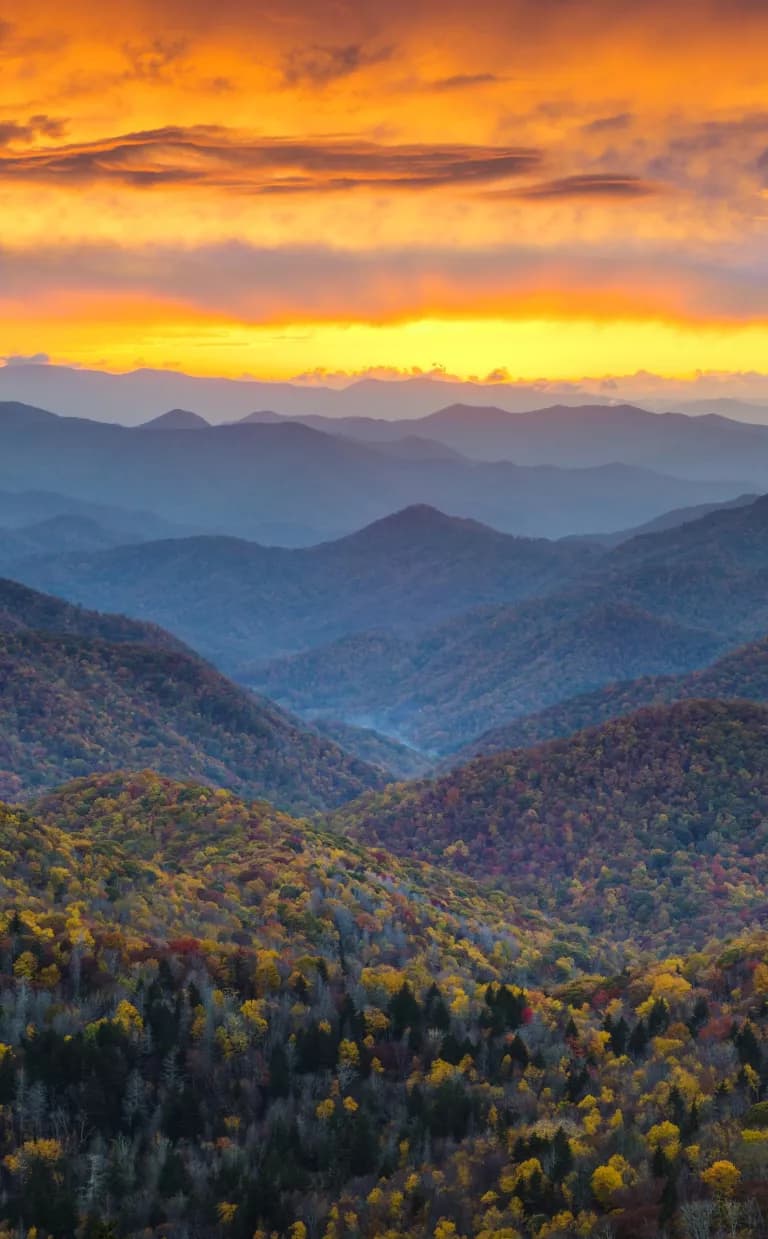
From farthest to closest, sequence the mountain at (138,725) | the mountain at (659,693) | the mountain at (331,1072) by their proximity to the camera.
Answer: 1. the mountain at (659,693)
2. the mountain at (138,725)
3. the mountain at (331,1072)

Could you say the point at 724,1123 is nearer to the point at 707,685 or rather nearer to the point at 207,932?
the point at 207,932

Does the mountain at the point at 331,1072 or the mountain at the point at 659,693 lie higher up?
the mountain at the point at 659,693

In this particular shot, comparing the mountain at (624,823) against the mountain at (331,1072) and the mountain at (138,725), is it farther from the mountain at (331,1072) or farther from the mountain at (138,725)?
the mountain at (331,1072)

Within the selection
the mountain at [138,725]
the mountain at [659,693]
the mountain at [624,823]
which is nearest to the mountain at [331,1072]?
the mountain at [624,823]

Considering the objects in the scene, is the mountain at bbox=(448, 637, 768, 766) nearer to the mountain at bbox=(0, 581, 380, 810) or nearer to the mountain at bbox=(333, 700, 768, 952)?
the mountain at bbox=(0, 581, 380, 810)

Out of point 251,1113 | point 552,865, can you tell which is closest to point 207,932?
point 251,1113

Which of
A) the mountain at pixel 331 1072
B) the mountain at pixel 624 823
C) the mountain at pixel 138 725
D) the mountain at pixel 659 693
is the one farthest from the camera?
the mountain at pixel 659 693

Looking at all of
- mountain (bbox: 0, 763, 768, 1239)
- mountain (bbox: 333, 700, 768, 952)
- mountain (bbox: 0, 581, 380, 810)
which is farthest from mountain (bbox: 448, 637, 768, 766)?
mountain (bbox: 0, 763, 768, 1239)
